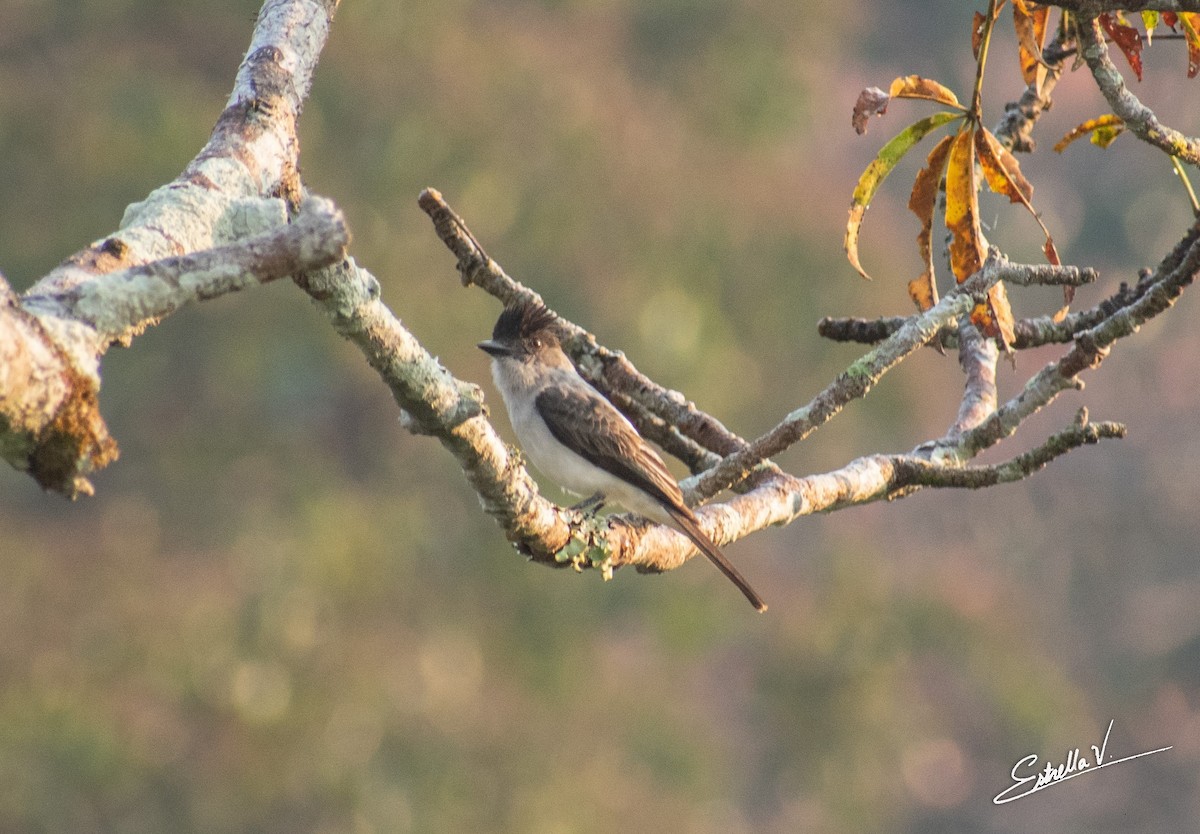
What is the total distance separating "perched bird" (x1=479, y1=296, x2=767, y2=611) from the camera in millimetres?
5840

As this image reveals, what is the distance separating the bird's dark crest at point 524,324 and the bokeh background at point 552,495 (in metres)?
12.8

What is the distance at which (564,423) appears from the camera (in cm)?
619

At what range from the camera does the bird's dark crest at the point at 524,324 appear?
5.51m

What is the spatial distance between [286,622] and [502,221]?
6.50m

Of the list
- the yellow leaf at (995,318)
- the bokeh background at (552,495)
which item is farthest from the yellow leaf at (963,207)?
the bokeh background at (552,495)

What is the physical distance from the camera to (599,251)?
2444 cm

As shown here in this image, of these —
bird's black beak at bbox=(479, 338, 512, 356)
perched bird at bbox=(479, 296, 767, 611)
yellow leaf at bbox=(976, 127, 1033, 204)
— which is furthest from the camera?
bird's black beak at bbox=(479, 338, 512, 356)

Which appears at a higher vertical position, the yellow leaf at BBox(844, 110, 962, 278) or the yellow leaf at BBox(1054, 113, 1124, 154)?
the yellow leaf at BBox(1054, 113, 1124, 154)

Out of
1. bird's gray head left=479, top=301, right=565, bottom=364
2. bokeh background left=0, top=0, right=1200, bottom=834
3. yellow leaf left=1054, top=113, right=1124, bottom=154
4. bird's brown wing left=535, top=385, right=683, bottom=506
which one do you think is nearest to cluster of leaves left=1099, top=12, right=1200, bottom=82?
yellow leaf left=1054, top=113, right=1124, bottom=154

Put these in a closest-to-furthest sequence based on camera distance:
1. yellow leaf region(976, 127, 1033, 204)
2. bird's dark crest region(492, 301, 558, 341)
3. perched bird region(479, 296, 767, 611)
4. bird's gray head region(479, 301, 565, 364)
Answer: yellow leaf region(976, 127, 1033, 204) → bird's dark crest region(492, 301, 558, 341) → perched bird region(479, 296, 767, 611) → bird's gray head region(479, 301, 565, 364)

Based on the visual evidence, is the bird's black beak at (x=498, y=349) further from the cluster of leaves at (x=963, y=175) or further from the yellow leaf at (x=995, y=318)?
the yellow leaf at (x=995, y=318)

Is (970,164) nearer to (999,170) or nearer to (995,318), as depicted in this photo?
(999,170)

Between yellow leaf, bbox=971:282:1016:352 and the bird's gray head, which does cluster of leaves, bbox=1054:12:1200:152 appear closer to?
yellow leaf, bbox=971:282:1016:352

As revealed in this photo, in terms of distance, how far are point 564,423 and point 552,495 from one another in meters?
11.7
